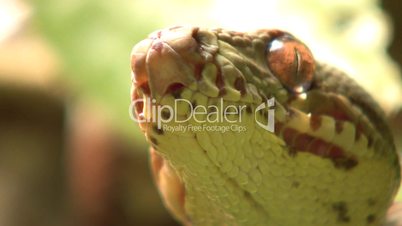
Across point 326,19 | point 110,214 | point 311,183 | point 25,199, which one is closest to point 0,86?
point 25,199

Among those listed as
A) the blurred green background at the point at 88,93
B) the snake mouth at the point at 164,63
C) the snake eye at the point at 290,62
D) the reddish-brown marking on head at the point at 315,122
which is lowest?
the blurred green background at the point at 88,93

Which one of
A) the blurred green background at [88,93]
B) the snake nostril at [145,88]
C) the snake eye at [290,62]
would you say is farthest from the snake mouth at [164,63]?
the blurred green background at [88,93]

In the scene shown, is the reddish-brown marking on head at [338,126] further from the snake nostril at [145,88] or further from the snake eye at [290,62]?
the snake nostril at [145,88]

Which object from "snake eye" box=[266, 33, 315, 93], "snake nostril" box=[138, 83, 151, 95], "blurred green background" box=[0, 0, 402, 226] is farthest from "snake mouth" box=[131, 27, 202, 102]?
"blurred green background" box=[0, 0, 402, 226]

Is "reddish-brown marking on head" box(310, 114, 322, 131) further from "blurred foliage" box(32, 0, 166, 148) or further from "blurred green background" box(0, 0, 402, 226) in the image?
"blurred foliage" box(32, 0, 166, 148)

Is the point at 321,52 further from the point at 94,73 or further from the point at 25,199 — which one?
the point at 25,199

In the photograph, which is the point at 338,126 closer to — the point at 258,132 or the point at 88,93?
the point at 258,132
